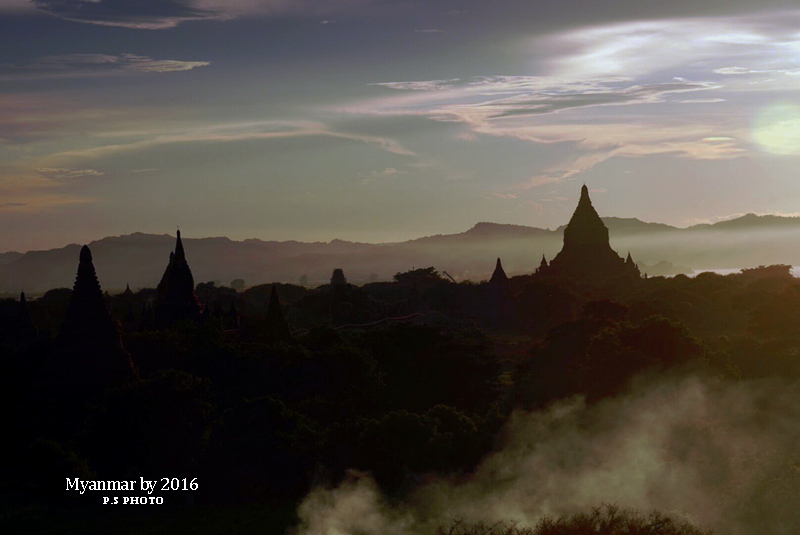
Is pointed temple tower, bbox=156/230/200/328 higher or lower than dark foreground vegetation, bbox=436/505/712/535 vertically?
higher

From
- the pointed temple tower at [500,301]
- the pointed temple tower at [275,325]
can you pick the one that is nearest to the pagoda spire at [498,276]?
the pointed temple tower at [500,301]

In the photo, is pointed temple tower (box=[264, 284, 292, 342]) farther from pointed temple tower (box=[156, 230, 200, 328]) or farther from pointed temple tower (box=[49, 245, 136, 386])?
pointed temple tower (box=[49, 245, 136, 386])

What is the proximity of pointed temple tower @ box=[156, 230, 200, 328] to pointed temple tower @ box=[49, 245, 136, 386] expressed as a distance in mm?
16518

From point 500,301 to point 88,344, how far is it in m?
80.3

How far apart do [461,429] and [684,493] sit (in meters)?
9.86

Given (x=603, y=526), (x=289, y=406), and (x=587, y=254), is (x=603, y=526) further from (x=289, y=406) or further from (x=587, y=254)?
(x=587, y=254)

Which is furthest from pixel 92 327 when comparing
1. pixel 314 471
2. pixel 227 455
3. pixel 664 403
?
pixel 664 403

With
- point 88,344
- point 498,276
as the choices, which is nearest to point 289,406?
point 88,344

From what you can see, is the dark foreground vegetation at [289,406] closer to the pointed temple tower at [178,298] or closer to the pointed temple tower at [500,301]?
the pointed temple tower at [178,298]

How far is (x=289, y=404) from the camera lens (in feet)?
147

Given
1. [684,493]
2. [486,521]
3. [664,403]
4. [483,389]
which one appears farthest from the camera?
[483,389]

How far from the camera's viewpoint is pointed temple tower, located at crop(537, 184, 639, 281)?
155 meters

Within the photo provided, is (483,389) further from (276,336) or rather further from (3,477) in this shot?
(3,477)

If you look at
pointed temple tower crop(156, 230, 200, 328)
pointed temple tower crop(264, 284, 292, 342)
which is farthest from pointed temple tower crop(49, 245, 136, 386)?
pointed temple tower crop(264, 284, 292, 342)
